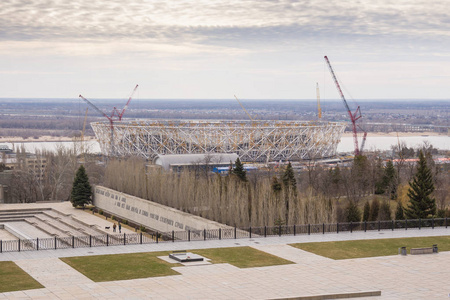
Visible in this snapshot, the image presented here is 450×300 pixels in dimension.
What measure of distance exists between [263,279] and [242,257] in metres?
3.65

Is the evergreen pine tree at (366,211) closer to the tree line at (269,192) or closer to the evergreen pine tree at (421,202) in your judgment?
the tree line at (269,192)

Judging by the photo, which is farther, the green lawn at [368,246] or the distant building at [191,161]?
the distant building at [191,161]

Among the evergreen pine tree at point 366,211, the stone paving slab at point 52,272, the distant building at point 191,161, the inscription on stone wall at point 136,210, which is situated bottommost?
the inscription on stone wall at point 136,210

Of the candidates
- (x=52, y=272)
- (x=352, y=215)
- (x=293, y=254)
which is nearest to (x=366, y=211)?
(x=352, y=215)

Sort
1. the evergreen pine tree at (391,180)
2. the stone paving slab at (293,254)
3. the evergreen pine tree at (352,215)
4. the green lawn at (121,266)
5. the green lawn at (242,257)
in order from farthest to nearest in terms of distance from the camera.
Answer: the evergreen pine tree at (391,180) < the evergreen pine tree at (352,215) < the stone paving slab at (293,254) < the green lawn at (242,257) < the green lawn at (121,266)

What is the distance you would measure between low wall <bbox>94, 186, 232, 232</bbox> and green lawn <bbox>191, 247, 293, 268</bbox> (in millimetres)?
6402

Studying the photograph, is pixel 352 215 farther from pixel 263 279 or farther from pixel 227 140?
pixel 227 140

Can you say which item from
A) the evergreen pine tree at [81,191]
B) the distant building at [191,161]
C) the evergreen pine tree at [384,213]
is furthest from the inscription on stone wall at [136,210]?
the distant building at [191,161]

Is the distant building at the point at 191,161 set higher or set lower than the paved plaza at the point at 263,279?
higher

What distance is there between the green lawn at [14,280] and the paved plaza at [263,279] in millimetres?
310

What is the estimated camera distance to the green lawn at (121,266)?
83.4 feet

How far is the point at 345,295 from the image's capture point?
2300cm

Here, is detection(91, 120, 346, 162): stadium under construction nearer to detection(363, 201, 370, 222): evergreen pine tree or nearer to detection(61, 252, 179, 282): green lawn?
detection(363, 201, 370, 222): evergreen pine tree

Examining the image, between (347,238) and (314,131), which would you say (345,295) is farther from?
(314,131)
